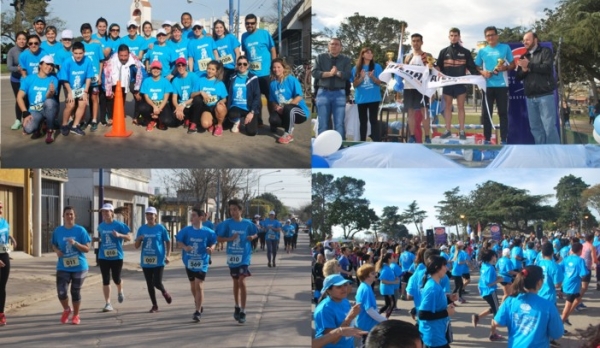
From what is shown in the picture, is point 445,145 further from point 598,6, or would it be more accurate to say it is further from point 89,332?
point 89,332

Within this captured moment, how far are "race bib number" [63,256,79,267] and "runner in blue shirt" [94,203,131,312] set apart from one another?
172mm

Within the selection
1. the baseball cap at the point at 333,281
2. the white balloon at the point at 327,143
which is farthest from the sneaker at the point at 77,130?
the baseball cap at the point at 333,281

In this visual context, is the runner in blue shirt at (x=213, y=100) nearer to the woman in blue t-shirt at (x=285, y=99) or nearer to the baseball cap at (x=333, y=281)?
the woman in blue t-shirt at (x=285, y=99)

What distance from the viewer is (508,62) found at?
5.53 meters

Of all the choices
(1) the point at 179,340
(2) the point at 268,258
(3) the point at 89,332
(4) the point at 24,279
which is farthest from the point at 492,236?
(4) the point at 24,279

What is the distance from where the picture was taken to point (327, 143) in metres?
4.97

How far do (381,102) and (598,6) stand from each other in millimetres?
1852

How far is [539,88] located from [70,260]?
12.6 ft

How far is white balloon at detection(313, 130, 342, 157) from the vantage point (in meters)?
4.95

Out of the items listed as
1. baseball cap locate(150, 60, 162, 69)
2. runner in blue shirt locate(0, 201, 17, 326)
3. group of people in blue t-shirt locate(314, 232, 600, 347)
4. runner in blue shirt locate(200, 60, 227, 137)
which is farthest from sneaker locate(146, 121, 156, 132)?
group of people in blue t-shirt locate(314, 232, 600, 347)

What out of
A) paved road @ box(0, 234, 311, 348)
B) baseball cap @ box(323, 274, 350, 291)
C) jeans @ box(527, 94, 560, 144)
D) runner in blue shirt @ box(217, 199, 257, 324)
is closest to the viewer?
baseball cap @ box(323, 274, 350, 291)

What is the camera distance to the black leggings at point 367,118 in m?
5.45

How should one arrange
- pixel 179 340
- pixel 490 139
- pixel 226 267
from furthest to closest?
pixel 490 139 < pixel 226 267 < pixel 179 340

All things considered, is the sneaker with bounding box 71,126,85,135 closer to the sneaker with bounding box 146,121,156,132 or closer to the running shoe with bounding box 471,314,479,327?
the sneaker with bounding box 146,121,156,132
